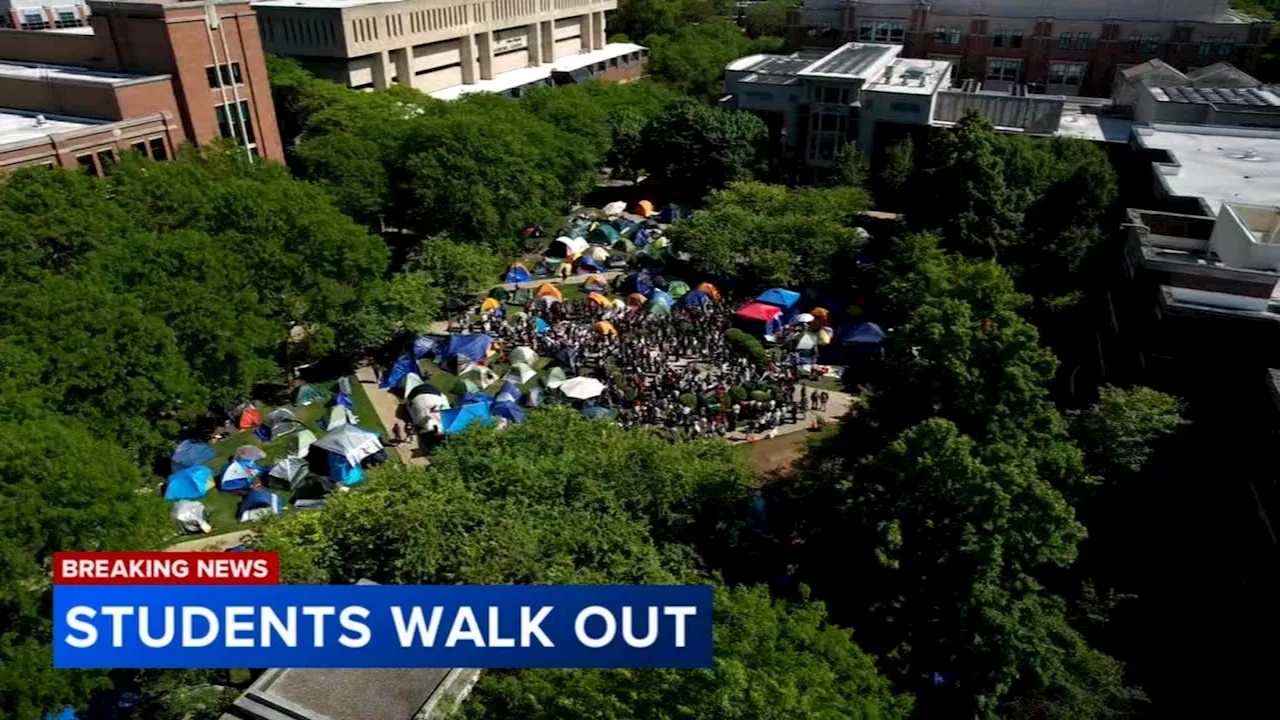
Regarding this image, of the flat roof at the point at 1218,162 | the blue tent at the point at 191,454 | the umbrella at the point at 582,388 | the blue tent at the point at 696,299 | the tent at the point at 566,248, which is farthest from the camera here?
the tent at the point at 566,248

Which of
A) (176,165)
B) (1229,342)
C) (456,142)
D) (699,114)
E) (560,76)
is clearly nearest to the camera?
(1229,342)

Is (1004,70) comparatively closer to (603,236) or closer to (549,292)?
(603,236)

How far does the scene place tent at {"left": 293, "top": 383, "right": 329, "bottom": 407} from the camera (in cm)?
3312

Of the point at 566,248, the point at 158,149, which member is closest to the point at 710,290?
the point at 566,248

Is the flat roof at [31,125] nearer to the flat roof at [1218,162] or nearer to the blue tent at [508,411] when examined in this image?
the blue tent at [508,411]

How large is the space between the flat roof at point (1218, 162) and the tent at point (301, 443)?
32.2m

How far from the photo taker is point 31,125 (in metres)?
41.5

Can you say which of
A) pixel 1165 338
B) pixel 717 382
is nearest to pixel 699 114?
pixel 717 382

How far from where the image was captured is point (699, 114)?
53.1 metres

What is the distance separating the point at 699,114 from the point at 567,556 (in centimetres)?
4039

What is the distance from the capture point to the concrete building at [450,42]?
6000 centimetres

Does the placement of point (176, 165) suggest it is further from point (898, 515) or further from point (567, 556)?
point (898, 515)

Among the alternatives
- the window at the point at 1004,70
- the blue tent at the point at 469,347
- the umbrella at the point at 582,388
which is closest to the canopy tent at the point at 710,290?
the umbrella at the point at 582,388

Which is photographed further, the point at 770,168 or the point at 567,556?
the point at 770,168
